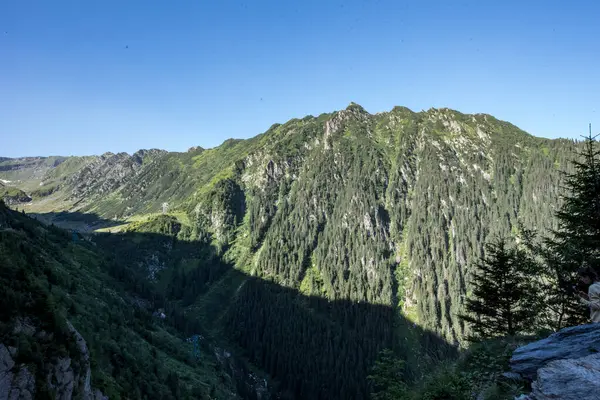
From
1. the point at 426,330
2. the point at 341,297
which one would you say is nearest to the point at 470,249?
the point at 426,330

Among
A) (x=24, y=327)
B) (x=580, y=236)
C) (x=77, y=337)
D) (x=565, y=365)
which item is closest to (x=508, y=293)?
(x=580, y=236)

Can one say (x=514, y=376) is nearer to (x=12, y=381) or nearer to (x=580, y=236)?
(x=580, y=236)

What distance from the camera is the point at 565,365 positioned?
10.8 m

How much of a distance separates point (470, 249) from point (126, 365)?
631ft

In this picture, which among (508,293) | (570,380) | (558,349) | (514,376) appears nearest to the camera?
(570,380)

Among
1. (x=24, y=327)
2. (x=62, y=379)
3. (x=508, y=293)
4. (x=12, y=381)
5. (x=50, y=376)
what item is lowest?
(x=62, y=379)

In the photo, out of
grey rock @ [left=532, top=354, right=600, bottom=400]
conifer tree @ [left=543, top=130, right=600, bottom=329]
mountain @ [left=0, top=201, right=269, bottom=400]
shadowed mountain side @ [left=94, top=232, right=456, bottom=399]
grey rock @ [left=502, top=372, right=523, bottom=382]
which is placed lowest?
shadowed mountain side @ [left=94, top=232, right=456, bottom=399]

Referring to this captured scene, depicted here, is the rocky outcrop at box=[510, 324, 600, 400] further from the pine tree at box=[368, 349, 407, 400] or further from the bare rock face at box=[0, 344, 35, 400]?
the bare rock face at box=[0, 344, 35, 400]

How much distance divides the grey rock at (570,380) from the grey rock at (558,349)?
1.92m

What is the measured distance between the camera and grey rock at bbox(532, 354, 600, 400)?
31.4 feet

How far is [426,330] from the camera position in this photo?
169875 millimetres

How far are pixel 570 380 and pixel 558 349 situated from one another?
390cm

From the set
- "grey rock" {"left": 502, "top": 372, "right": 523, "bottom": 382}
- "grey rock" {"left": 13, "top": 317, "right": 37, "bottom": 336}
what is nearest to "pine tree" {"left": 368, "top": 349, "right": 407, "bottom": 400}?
"grey rock" {"left": 502, "top": 372, "right": 523, "bottom": 382}

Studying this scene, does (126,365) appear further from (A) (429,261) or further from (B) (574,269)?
(A) (429,261)
